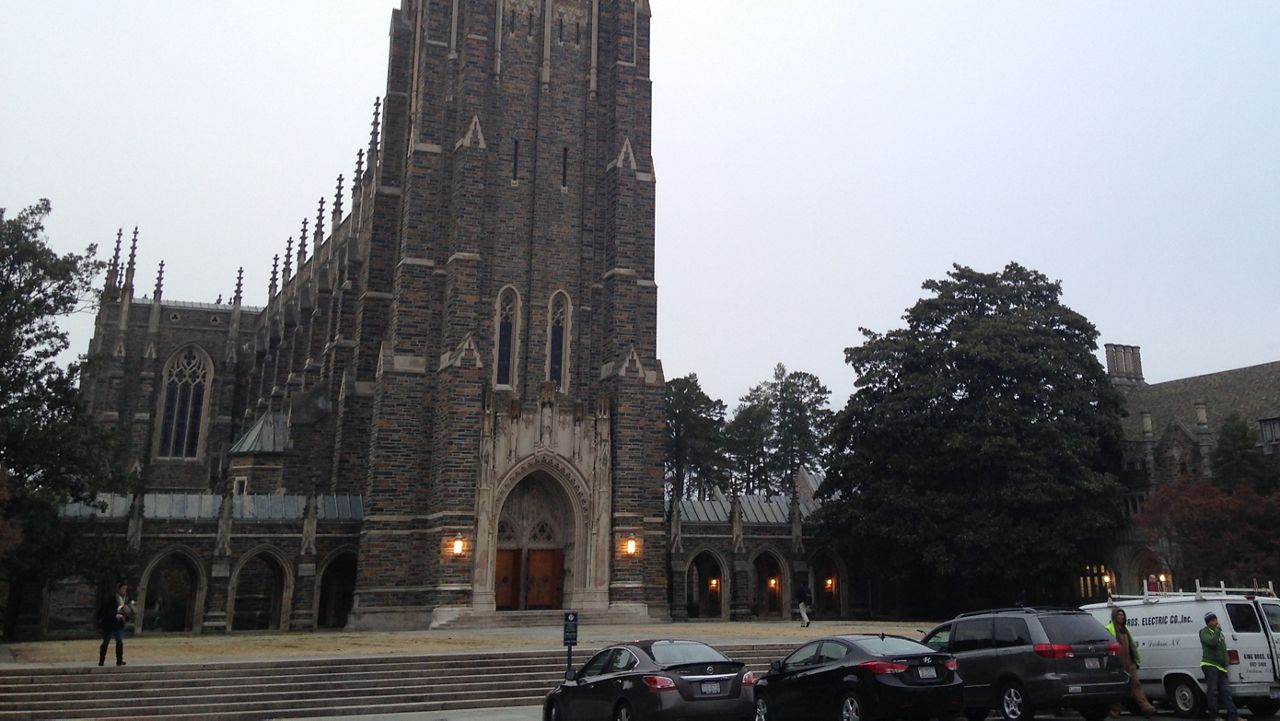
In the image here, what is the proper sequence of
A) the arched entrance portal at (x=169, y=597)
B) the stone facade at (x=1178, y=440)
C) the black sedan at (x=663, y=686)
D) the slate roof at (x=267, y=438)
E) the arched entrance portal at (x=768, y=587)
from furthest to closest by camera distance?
1. the arched entrance portal at (x=768, y=587)
2. the arched entrance portal at (x=169, y=597)
3. the slate roof at (x=267, y=438)
4. the stone facade at (x=1178, y=440)
5. the black sedan at (x=663, y=686)

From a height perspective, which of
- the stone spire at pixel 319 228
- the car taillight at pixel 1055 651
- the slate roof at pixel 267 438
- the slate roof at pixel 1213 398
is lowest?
Result: the car taillight at pixel 1055 651

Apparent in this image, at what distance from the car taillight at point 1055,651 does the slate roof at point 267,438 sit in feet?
106

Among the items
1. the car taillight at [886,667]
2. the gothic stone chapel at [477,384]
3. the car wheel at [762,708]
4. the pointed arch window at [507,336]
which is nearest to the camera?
the car taillight at [886,667]

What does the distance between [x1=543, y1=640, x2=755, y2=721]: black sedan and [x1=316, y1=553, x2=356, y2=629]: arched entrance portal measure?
2449cm

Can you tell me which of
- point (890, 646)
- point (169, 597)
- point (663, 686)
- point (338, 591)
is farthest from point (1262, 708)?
point (169, 597)

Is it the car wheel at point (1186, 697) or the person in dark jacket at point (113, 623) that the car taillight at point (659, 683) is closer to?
the car wheel at point (1186, 697)

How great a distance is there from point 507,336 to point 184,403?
3438 centimetres

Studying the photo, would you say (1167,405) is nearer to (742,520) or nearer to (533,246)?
(742,520)

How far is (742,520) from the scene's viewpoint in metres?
40.6

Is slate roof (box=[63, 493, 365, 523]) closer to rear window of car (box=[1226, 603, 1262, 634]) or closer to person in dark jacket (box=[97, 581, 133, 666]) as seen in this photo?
person in dark jacket (box=[97, 581, 133, 666])

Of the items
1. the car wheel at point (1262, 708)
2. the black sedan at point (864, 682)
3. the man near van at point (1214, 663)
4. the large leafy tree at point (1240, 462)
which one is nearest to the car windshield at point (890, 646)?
the black sedan at point (864, 682)

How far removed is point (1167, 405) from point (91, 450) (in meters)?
40.5

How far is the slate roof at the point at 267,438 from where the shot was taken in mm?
39781

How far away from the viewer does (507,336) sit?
1359 inches
